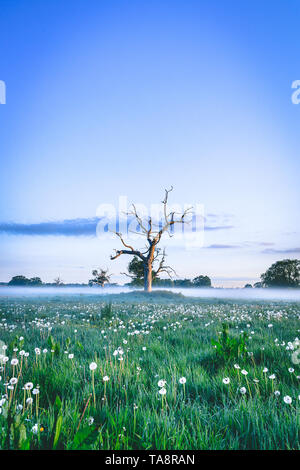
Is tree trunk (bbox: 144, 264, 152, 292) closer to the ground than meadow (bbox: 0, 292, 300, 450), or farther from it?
closer to the ground

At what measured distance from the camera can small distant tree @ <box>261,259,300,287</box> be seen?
3422 cm

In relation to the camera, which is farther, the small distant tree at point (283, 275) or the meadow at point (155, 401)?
the small distant tree at point (283, 275)

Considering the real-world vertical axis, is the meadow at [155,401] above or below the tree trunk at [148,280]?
above

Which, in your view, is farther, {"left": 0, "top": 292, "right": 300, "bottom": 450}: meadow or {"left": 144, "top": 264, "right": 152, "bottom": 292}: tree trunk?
{"left": 144, "top": 264, "right": 152, "bottom": 292}: tree trunk

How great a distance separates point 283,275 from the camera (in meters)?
36.3

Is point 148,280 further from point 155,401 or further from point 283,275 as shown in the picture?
point 155,401

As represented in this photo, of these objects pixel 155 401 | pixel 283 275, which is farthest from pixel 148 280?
pixel 155 401

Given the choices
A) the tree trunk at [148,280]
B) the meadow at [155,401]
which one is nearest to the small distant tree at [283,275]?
the tree trunk at [148,280]

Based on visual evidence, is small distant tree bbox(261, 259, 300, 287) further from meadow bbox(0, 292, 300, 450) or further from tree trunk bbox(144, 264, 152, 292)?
meadow bbox(0, 292, 300, 450)

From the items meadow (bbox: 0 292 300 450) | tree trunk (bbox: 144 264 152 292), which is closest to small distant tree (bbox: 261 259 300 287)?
tree trunk (bbox: 144 264 152 292)

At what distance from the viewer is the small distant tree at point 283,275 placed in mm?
34219

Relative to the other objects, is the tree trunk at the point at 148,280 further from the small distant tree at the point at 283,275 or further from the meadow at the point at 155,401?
the meadow at the point at 155,401
